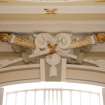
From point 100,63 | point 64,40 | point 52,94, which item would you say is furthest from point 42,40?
point 100,63

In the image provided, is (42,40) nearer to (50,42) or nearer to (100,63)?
(50,42)

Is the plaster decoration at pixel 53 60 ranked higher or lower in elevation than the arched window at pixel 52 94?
higher

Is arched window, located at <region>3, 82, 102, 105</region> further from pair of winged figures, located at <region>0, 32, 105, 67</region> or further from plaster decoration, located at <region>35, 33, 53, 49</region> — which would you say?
plaster decoration, located at <region>35, 33, 53, 49</region>

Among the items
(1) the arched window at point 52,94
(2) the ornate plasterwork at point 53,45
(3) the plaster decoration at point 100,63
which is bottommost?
(1) the arched window at point 52,94

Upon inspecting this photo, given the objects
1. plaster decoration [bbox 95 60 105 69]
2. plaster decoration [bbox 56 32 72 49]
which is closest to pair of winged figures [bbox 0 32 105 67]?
plaster decoration [bbox 56 32 72 49]

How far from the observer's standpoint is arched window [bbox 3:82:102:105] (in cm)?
528

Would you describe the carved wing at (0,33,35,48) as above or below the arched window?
above

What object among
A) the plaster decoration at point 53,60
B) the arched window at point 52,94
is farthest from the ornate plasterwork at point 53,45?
the arched window at point 52,94

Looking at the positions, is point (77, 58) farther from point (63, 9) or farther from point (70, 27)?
point (63, 9)

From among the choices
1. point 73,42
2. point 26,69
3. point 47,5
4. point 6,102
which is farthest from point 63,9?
point 6,102

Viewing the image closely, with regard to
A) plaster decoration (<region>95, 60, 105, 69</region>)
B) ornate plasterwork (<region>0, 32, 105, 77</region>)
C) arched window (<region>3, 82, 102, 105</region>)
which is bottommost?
arched window (<region>3, 82, 102, 105</region>)

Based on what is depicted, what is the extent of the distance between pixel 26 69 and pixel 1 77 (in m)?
0.46

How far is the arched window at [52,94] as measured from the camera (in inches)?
208

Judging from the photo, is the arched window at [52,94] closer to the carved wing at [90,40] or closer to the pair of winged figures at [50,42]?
the pair of winged figures at [50,42]
